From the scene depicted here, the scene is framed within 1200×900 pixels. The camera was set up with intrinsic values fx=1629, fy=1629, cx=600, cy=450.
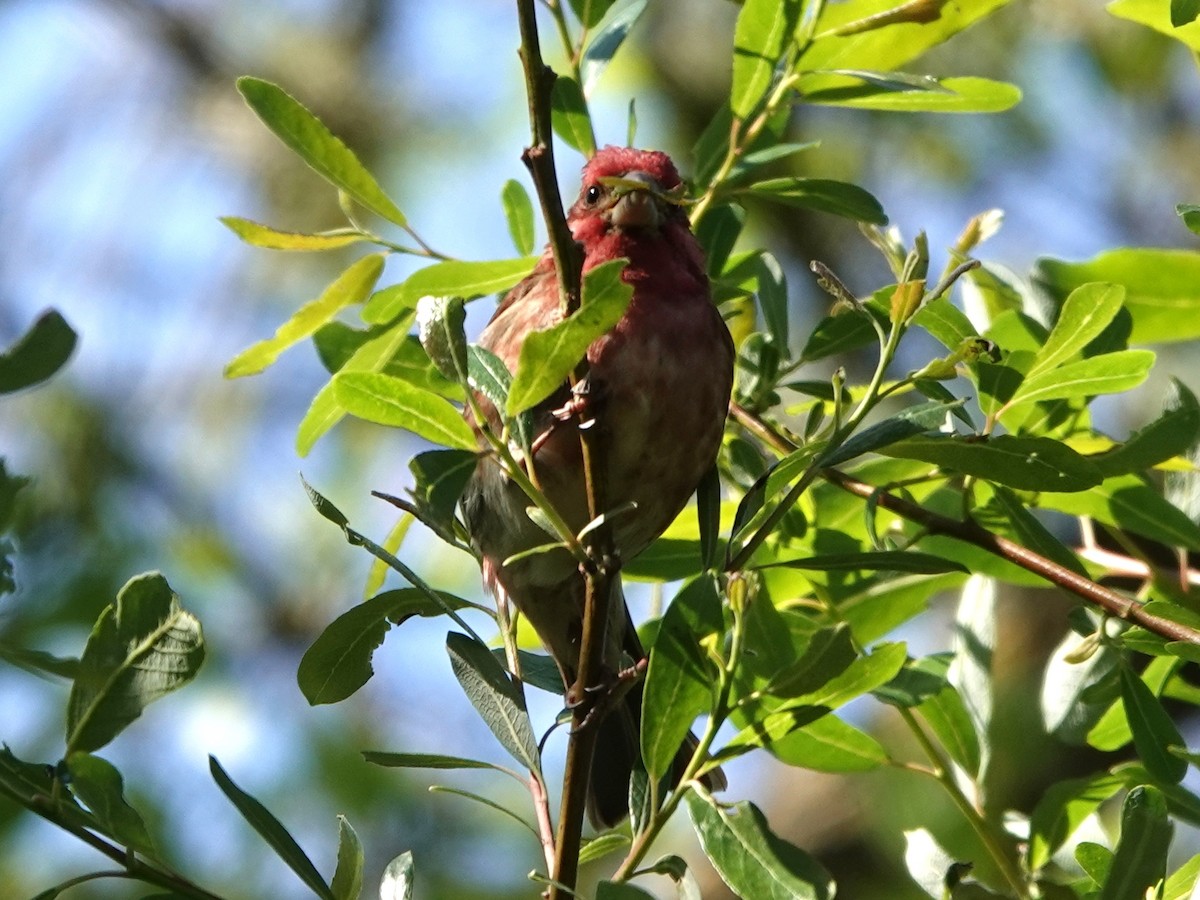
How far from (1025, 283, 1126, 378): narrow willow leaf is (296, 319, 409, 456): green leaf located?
4.07 feet

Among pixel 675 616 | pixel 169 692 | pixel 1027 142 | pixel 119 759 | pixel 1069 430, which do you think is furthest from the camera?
pixel 1027 142

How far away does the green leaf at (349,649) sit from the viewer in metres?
2.52

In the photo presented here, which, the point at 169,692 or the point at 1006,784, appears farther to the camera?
the point at 1006,784

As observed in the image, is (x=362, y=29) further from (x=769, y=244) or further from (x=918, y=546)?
(x=918, y=546)

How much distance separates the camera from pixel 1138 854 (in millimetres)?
2133

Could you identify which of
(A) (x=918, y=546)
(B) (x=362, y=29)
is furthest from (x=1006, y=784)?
(B) (x=362, y=29)

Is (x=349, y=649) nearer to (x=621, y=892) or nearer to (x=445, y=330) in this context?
(x=445, y=330)

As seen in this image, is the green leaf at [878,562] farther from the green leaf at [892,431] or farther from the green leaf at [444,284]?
the green leaf at [444,284]

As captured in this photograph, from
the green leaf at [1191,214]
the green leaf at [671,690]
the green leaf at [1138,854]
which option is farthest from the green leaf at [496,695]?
the green leaf at [1191,214]

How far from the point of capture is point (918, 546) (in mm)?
3240

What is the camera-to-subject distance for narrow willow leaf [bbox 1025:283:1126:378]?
8.48 feet

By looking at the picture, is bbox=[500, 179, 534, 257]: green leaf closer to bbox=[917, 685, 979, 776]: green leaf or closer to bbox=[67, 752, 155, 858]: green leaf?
bbox=[917, 685, 979, 776]: green leaf

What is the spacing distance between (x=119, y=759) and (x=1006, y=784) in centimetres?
412

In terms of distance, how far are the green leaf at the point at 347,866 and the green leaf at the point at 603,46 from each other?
1716 mm
